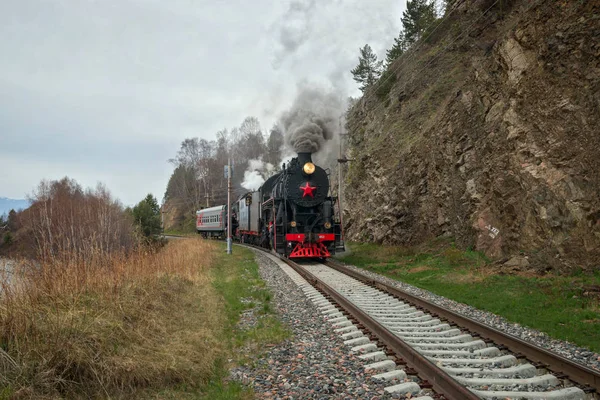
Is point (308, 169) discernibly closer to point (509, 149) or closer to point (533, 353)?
point (509, 149)

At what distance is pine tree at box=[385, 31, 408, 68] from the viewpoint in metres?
36.6

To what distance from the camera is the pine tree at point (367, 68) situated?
41.2 metres

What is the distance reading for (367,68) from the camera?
4128 cm

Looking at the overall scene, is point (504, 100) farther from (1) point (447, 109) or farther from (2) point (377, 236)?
(2) point (377, 236)

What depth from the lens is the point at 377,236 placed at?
21656 mm

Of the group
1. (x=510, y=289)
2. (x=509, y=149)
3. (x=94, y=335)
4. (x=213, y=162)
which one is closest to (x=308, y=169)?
(x=509, y=149)

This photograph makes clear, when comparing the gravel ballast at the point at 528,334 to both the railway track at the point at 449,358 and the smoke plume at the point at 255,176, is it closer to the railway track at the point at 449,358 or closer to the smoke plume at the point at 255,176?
the railway track at the point at 449,358

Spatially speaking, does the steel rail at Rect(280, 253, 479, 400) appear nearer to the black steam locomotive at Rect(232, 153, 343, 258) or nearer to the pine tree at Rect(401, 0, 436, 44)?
the black steam locomotive at Rect(232, 153, 343, 258)

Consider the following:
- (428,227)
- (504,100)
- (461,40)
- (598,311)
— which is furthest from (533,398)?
(461,40)

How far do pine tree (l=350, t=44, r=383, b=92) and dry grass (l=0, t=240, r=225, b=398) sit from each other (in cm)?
3727

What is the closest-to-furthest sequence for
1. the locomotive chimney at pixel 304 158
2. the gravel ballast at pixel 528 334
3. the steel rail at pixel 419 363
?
the steel rail at pixel 419 363 < the gravel ballast at pixel 528 334 < the locomotive chimney at pixel 304 158

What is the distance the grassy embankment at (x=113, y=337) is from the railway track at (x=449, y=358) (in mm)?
1422

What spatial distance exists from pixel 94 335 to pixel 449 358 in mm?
4265

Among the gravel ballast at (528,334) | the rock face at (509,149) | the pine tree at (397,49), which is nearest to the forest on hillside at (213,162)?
the pine tree at (397,49)
